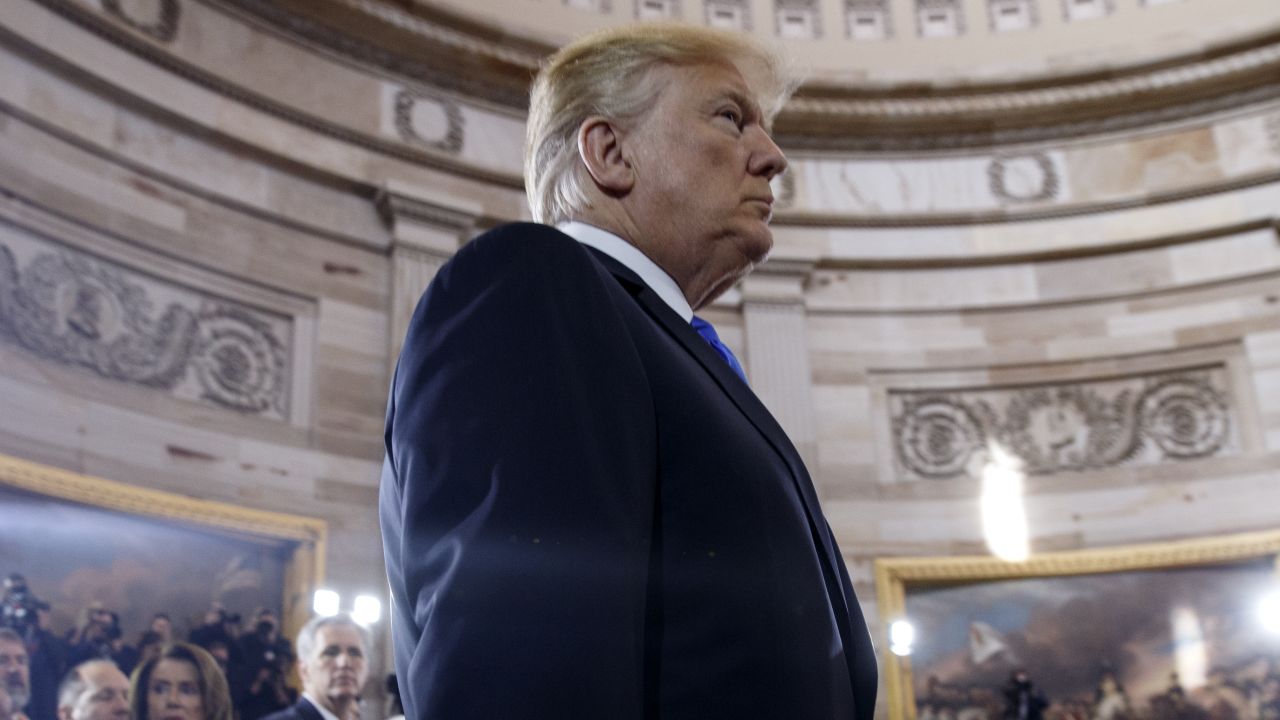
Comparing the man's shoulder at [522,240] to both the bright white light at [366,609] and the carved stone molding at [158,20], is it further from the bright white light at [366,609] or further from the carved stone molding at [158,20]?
the carved stone molding at [158,20]

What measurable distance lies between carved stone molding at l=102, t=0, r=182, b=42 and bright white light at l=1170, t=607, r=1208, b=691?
9794mm

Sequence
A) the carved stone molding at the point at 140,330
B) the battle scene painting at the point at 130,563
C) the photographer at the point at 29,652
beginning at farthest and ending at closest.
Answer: the carved stone molding at the point at 140,330 → the battle scene painting at the point at 130,563 → the photographer at the point at 29,652

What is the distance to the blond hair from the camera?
7.83 ft

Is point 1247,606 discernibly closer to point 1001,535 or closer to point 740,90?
point 1001,535

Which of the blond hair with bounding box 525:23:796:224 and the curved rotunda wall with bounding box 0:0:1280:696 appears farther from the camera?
the curved rotunda wall with bounding box 0:0:1280:696

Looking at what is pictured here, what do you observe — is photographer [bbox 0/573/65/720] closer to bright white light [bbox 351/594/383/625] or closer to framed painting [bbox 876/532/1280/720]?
bright white light [bbox 351/594/383/625]

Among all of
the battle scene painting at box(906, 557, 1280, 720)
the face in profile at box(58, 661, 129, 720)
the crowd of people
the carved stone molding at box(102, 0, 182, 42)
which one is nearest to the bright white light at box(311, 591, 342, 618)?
the crowd of people

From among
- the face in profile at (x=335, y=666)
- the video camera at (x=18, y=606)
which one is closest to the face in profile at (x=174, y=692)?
the video camera at (x=18, y=606)

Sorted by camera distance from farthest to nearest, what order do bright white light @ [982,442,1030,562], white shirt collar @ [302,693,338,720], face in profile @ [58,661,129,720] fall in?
bright white light @ [982,442,1030,562]
face in profile @ [58,661,129,720]
white shirt collar @ [302,693,338,720]

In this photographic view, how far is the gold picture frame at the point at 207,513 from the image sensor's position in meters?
8.99

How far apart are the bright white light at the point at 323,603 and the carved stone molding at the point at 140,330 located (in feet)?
5.01

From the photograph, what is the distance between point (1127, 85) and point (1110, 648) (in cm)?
562

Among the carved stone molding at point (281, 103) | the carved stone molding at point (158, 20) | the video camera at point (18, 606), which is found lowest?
Answer: the video camera at point (18, 606)

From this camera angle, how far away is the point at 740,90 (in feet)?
8.00
